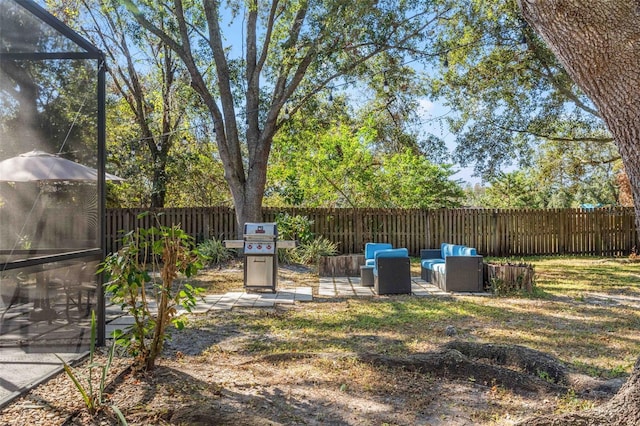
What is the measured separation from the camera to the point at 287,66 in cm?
1097

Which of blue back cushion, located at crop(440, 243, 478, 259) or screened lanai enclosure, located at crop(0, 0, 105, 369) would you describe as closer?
screened lanai enclosure, located at crop(0, 0, 105, 369)

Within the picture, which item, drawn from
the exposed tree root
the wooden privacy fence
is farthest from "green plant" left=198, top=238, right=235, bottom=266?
the exposed tree root

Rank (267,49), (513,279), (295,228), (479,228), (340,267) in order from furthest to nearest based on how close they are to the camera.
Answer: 1. (479,228)
2. (295,228)
3. (267,49)
4. (340,267)
5. (513,279)

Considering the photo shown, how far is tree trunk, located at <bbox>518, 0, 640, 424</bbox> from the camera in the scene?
7.02ft

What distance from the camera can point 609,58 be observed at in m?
2.20

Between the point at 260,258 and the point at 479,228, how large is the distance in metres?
8.49

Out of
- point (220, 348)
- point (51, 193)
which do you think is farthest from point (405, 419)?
point (51, 193)

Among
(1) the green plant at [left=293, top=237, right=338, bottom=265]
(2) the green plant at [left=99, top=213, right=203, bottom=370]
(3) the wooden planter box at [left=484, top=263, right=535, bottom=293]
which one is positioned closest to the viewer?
(2) the green plant at [left=99, top=213, right=203, bottom=370]

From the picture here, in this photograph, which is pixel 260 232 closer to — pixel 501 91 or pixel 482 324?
pixel 482 324

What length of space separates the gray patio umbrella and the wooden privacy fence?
29.1 feet

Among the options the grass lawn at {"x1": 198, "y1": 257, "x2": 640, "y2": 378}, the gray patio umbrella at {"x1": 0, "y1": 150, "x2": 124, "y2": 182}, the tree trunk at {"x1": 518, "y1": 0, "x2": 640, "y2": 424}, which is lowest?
the grass lawn at {"x1": 198, "y1": 257, "x2": 640, "y2": 378}

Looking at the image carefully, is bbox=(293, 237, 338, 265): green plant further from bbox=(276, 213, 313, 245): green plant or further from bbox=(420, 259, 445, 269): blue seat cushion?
bbox=(420, 259, 445, 269): blue seat cushion

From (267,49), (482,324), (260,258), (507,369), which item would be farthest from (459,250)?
(267,49)

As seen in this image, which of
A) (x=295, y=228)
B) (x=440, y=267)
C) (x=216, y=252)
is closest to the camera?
(x=440, y=267)
